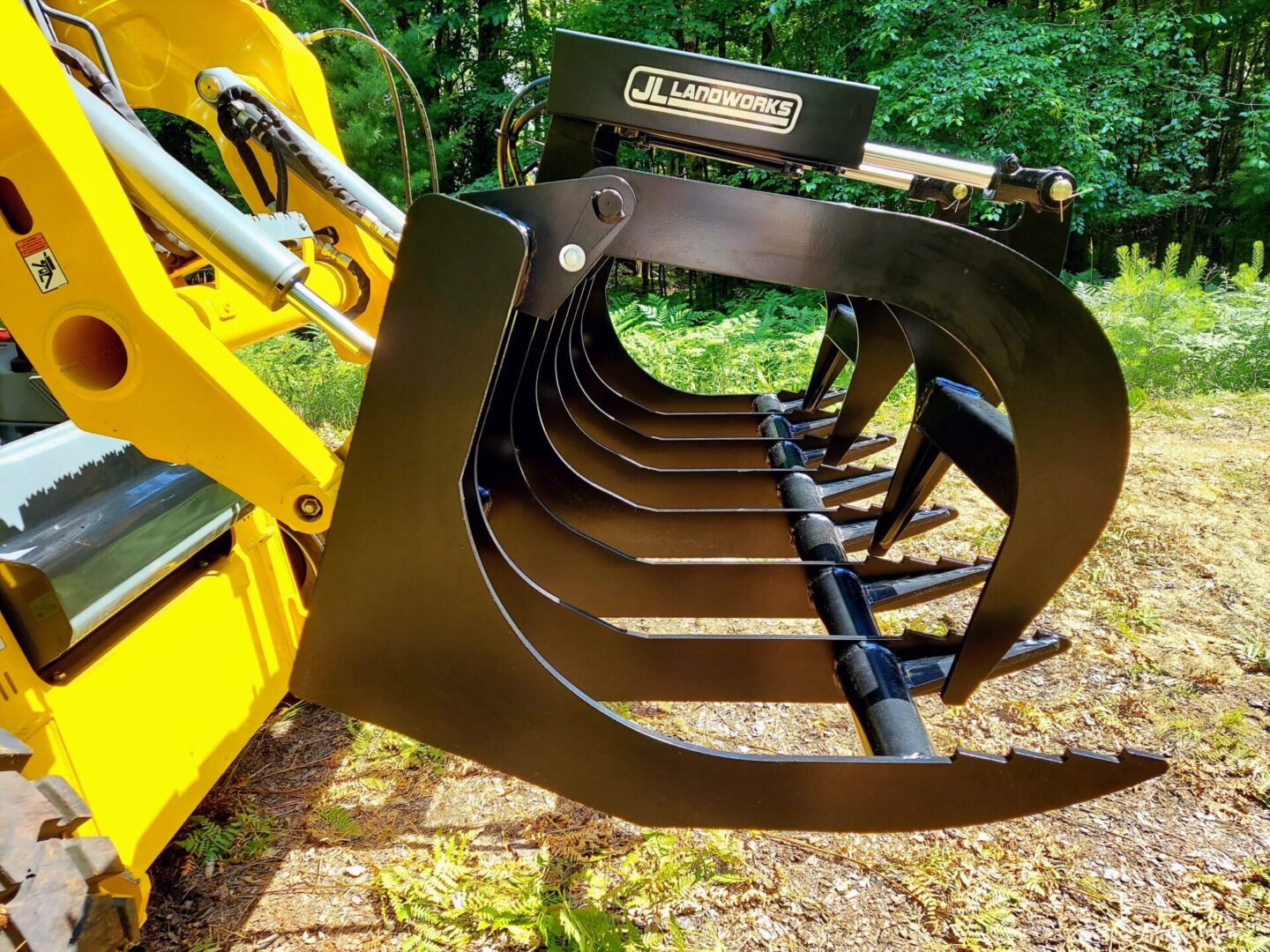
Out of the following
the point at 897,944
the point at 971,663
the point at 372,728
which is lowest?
the point at 372,728

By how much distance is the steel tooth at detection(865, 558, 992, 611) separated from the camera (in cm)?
187

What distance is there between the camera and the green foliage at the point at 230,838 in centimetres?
216

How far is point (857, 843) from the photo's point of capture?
84.4 inches

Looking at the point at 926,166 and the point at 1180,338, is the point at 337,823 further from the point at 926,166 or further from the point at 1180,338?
the point at 1180,338

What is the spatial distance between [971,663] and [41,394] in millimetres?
2574

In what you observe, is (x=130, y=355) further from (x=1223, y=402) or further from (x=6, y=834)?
(x=1223, y=402)

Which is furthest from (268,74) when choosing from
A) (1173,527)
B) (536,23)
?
(536,23)

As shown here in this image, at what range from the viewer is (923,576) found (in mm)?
1987

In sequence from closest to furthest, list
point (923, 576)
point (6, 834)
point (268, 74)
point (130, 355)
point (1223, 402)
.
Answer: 1. point (6, 834)
2. point (130, 355)
3. point (923, 576)
4. point (268, 74)
5. point (1223, 402)

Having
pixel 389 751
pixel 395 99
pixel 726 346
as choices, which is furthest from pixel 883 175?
pixel 726 346

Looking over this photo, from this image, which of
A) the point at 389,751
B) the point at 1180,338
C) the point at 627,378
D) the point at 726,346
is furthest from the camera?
the point at 726,346

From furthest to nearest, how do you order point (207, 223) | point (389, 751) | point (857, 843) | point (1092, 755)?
point (389, 751) < point (857, 843) < point (207, 223) < point (1092, 755)

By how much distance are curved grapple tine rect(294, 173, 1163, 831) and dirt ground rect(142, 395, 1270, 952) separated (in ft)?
0.34

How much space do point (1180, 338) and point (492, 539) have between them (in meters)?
6.57
